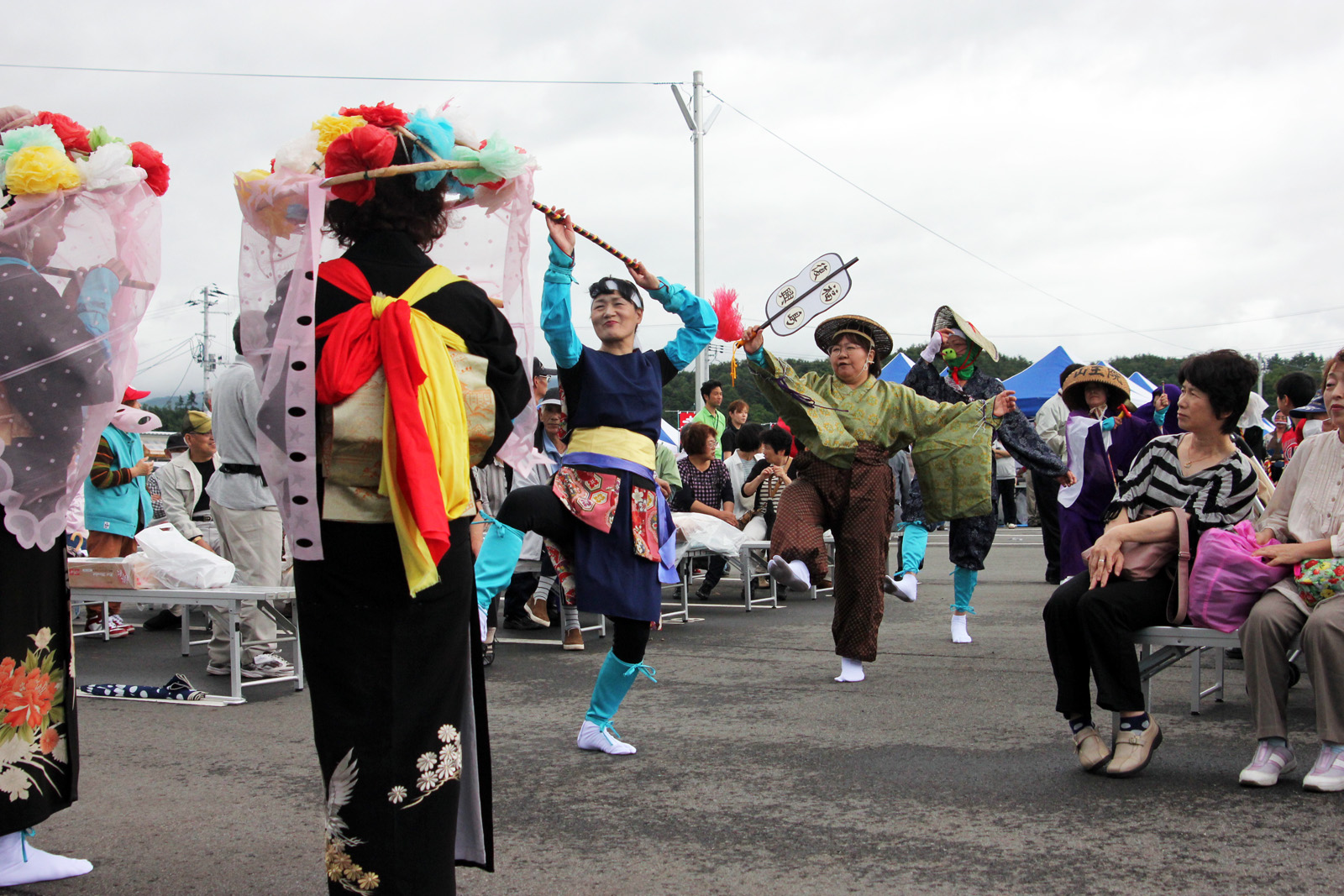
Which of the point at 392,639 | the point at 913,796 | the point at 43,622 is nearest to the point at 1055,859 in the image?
the point at 913,796

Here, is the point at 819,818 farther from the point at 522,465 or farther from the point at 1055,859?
the point at 522,465

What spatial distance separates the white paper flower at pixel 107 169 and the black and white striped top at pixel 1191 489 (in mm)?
3576

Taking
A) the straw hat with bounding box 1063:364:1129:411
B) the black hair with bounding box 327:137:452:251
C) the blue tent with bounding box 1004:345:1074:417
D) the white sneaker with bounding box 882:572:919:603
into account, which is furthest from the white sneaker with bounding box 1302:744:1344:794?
the blue tent with bounding box 1004:345:1074:417

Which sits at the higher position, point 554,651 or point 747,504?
point 747,504

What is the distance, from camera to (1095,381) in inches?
269

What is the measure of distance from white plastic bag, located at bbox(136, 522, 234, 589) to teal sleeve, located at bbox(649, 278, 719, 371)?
3058 mm

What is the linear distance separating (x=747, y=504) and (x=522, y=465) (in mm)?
7650

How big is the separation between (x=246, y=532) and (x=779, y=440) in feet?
16.9

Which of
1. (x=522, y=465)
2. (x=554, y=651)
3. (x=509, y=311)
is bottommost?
(x=554, y=651)

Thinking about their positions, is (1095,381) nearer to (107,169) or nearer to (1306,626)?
(1306,626)

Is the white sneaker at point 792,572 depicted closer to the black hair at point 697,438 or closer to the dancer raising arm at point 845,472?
the dancer raising arm at point 845,472

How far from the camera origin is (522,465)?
9.38ft

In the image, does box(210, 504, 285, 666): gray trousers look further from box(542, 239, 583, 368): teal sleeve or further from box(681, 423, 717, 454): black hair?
box(681, 423, 717, 454): black hair

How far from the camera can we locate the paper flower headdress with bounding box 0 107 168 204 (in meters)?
2.86
